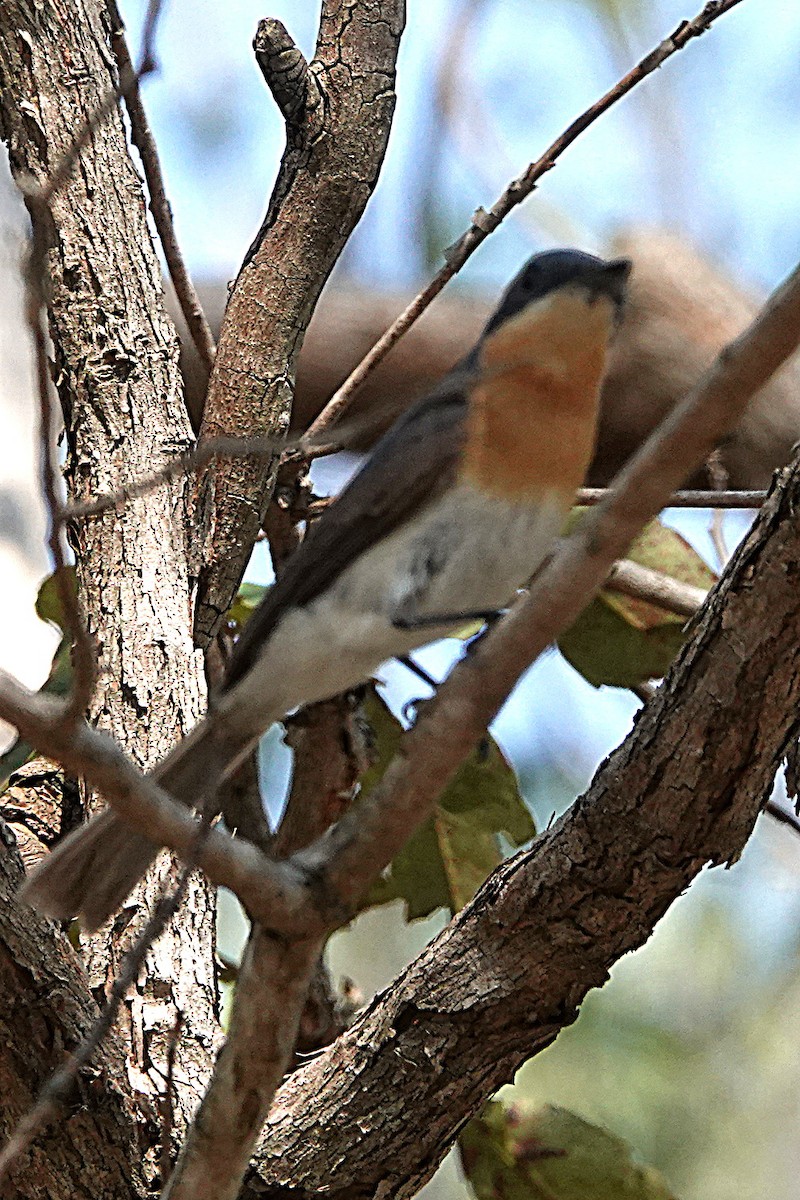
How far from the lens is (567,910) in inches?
80.0

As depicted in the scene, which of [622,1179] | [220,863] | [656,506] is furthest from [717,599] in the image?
[622,1179]

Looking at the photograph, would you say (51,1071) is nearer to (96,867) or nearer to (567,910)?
(96,867)

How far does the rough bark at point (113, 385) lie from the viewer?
2473mm

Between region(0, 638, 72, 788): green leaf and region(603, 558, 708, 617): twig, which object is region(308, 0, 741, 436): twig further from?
region(603, 558, 708, 617): twig

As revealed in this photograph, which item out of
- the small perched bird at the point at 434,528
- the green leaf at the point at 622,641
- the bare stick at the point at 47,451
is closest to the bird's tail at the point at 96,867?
the small perched bird at the point at 434,528

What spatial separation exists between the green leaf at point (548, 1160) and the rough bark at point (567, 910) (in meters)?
0.60

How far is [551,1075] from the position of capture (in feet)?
22.0

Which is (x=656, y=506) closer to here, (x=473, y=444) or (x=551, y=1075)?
(x=473, y=444)

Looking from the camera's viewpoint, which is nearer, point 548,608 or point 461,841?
point 548,608

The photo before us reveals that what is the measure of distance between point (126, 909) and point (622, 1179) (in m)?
1.11

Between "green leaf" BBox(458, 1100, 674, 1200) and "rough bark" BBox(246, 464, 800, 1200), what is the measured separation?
1.95ft

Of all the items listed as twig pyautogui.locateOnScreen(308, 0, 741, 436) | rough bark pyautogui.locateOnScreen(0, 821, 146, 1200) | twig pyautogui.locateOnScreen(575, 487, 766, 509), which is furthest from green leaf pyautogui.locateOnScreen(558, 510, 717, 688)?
rough bark pyautogui.locateOnScreen(0, 821, 146, 1200)

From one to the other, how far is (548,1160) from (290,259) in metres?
1.80

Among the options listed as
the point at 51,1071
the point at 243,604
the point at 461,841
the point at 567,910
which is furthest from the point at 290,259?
the point at 51,1071
